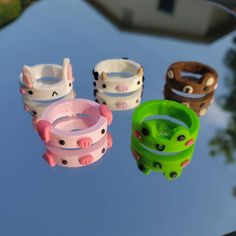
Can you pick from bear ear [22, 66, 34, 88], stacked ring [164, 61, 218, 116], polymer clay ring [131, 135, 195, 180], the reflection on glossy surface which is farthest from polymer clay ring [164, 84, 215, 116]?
the reflection on glossy surface

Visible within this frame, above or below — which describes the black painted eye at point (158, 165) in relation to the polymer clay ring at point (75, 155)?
above

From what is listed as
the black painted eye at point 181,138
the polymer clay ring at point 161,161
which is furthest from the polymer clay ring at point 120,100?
the black painted eye at point 181,138

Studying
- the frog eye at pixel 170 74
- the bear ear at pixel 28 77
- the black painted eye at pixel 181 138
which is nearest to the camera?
the black painted eye at pixel 181 138

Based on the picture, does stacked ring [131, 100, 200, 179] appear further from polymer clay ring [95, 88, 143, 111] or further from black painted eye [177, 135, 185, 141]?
polymer clay ring [95, 88, 143, 111]

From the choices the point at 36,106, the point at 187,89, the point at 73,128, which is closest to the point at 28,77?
the point at 36,106

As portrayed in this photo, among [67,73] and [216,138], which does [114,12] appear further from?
[216,138]

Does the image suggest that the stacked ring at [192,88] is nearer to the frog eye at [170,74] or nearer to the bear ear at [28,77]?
the frog eye at [170,74]

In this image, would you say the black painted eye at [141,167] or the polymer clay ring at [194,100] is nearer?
the black painted eye at [141,167]
